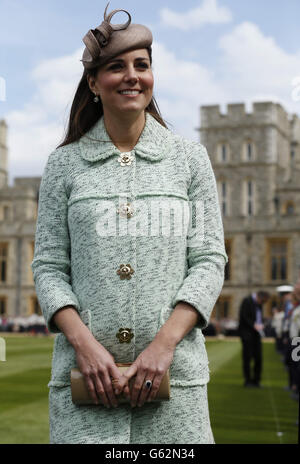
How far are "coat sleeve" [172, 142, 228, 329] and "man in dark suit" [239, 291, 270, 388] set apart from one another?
8225 mm

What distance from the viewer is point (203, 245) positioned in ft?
5.92

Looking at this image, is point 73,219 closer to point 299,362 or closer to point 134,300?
point 134,300

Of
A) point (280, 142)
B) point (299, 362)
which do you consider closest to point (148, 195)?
point (299, 362)

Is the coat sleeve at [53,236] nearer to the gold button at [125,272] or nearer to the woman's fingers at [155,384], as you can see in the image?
the gold button at [125,272]

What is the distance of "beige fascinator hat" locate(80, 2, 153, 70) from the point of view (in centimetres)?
180

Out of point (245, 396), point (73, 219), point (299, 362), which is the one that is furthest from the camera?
point (245, 396)

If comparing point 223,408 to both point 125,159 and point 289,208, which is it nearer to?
point 125,159

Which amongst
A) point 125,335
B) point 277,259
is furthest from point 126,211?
point 277,259

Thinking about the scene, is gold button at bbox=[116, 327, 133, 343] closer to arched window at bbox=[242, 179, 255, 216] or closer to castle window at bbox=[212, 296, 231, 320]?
castle window at bbox=[212, 296, 231, 320]

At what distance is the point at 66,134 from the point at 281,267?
37.9 meters

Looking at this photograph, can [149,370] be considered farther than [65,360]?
No

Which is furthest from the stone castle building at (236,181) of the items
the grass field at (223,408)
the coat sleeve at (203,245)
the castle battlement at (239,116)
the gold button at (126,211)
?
the gold button at (126,211)

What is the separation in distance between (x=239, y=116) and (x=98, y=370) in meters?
43.8

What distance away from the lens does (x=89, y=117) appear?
1.99 m
